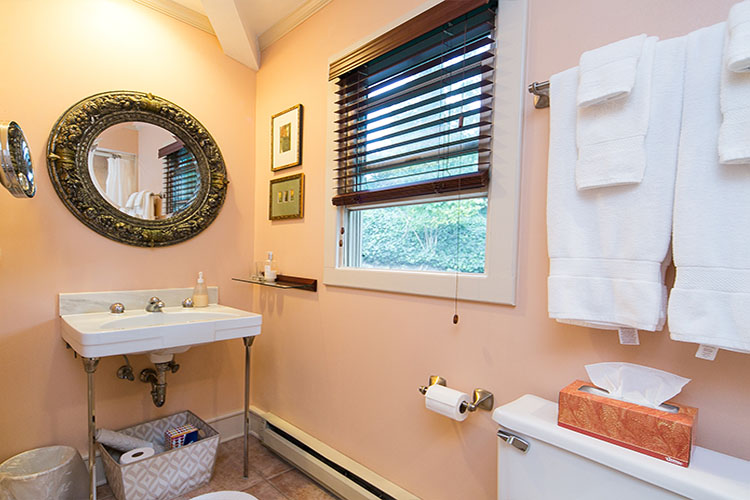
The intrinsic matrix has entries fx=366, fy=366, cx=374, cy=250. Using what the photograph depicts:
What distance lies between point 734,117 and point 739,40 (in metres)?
0.14

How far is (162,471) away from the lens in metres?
1.65

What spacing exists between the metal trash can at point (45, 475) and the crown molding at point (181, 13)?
2.19 metres

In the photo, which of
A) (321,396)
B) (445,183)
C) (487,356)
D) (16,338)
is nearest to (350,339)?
(321,396)

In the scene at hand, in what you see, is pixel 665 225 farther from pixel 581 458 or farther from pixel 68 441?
pixel 68 441

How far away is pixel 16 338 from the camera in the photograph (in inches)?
63.1

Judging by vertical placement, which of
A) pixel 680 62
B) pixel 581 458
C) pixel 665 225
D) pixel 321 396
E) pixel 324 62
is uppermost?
pixel 324 62

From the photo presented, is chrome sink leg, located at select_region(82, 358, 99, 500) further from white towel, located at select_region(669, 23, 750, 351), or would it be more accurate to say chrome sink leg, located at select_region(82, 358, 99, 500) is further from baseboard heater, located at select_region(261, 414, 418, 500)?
white towel, located at select_region(669, 23, 750, 351)

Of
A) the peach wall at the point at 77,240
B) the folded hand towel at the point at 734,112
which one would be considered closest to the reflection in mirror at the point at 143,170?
the peach wall at the point at 77,240

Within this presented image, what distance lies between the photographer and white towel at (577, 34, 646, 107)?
2.77 feet

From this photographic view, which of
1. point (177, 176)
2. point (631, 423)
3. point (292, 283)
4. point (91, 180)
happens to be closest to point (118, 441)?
point (292, 283)

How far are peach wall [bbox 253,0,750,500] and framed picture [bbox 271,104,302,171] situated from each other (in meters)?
0.05

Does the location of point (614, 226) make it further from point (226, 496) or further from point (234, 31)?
point (234, 31)

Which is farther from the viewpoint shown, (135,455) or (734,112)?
(135,455)

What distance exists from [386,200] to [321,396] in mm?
1050
